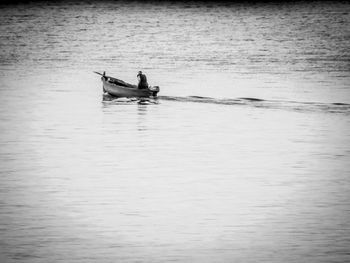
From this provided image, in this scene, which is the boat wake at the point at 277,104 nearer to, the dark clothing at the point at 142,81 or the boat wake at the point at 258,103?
the boat wake at the point at 258,103

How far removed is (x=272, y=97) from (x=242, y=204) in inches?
997

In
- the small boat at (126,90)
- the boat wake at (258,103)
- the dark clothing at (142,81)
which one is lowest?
the boat wake at (258,103)

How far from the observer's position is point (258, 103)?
45.9 meters

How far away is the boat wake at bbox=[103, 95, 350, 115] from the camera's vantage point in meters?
43.4

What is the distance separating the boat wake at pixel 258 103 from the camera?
143 ft

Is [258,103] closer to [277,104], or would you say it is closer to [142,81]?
[277,104]

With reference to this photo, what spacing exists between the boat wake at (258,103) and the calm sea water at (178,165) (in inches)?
4.4

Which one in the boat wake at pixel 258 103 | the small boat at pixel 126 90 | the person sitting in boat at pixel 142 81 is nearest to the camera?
the person sitting in boat at pixel 142 81

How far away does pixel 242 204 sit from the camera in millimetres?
24250

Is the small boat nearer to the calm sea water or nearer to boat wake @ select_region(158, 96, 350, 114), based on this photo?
the calm sea water

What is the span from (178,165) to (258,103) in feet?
54.0

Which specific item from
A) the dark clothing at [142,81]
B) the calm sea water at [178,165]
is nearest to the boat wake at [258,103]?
the calm sea water at [178,165]

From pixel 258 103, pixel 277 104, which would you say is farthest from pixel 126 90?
pixel 277 104

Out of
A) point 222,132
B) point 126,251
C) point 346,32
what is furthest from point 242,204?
point 346,32
